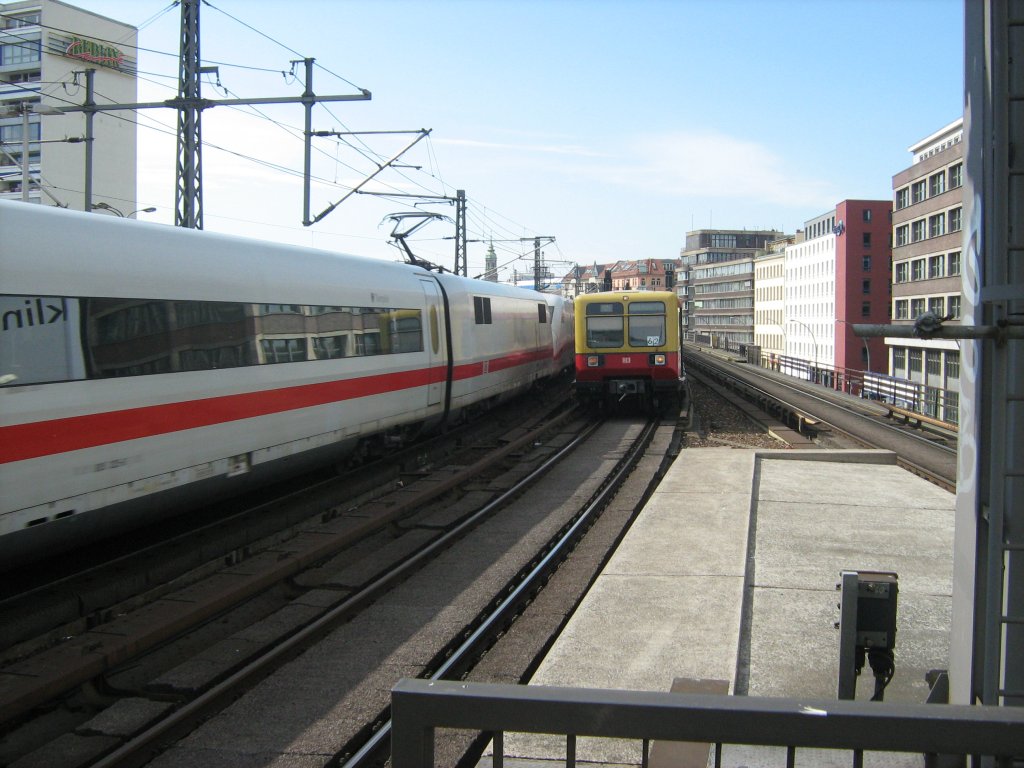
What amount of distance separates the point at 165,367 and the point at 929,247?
160 ft

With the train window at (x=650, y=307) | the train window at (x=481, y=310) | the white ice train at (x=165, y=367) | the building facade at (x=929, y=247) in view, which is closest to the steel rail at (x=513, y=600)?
the white ice train at (x=165, y=367)

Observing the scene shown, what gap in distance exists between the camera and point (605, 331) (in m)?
20.3

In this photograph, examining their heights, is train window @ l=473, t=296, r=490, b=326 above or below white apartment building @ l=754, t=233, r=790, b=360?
below

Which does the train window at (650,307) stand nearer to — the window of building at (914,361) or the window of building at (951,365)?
the window of building at (951,365)

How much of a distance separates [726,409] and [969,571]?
23.6 metres

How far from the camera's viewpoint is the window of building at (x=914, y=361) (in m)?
47.8

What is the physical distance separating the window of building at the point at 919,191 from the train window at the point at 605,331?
119 feet

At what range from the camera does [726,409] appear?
26219mm

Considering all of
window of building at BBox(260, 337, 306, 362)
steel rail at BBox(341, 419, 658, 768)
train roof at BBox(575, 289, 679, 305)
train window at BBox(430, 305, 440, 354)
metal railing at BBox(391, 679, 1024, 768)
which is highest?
train roof at BBox(575, 289, 679, 305)

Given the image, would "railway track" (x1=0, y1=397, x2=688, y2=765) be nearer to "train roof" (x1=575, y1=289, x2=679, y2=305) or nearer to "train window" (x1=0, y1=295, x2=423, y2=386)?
"train window" (x1=0, y1=295, x2=423, y2=386)

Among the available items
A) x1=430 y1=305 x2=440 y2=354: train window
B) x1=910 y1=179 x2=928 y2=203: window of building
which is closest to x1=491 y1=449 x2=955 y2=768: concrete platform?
x1=430 y1=305 x2=440 y2=354: train window

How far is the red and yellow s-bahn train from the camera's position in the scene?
789 inches

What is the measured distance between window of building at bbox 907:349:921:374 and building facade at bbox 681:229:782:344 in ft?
187

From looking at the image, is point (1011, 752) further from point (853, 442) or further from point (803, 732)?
point (853, 442)
